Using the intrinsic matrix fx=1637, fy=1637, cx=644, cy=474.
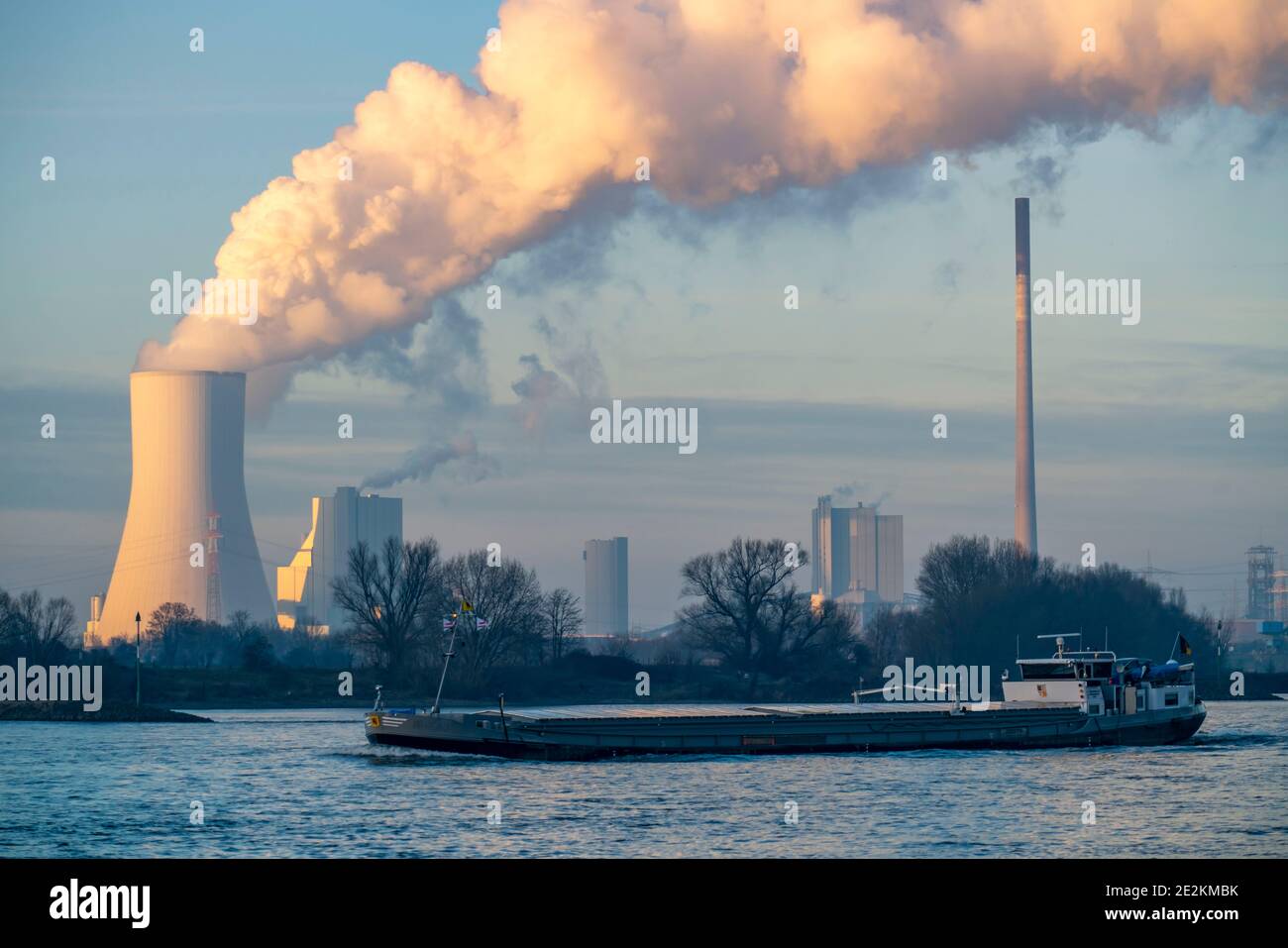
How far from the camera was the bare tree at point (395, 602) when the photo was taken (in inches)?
5443

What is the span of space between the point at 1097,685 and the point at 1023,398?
7984 cm

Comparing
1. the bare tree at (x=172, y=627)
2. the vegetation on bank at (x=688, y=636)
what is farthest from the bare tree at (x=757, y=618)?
the bare tree at (x=172, y=627)

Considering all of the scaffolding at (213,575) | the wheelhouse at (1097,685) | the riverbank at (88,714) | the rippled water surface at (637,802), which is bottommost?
the riverbank at (88,714)

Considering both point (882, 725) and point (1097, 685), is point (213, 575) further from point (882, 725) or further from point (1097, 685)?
point (1097, 685)

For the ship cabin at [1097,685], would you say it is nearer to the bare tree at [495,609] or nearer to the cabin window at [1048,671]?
the cabin window at [1048,671]

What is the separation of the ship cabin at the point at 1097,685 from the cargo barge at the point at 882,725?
5cm

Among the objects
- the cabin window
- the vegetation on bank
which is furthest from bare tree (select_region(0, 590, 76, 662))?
the cabin window

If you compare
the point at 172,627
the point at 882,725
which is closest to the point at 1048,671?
the point at 882,725

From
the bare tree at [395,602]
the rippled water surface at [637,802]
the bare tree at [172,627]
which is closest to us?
the rippled water surface at [637,802]

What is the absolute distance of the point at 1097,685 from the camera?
8056cm

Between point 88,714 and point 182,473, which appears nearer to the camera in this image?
point 88,714

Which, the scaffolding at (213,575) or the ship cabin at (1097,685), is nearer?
the ship cabin at (1097,685)

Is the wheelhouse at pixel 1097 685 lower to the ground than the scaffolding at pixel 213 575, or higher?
lower

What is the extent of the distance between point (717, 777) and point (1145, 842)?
68.0 ft
